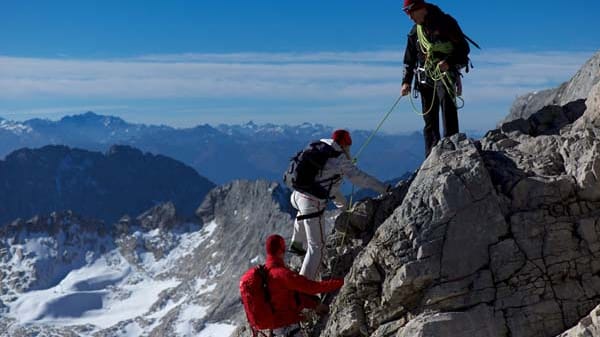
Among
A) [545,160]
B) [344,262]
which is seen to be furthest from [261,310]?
[545,160]

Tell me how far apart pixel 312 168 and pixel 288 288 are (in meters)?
3.12

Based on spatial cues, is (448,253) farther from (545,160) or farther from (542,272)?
(545,160)

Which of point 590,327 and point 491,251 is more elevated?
point 491,251

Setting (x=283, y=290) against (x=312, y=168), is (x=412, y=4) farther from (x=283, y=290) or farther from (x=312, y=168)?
(x=283, y=290)

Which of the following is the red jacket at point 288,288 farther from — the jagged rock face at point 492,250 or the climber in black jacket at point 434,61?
the climber in black jacket at point 434,61

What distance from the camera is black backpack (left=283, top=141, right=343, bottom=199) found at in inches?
675

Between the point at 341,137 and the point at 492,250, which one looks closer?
the point at 492,250

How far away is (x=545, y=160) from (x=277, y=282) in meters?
6.66

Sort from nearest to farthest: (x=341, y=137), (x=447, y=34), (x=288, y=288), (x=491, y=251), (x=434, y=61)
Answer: (x=491, y=251), (x=288, y=288), (x=341, y=137), (x=447, y=34), (x=434, y=61)

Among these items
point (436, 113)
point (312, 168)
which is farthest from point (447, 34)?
point (312, 168)

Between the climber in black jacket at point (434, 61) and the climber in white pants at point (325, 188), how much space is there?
323 cm

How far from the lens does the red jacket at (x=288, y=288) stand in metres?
15.6

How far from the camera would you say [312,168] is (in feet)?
56.3

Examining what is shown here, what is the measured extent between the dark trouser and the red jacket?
5584 mm
